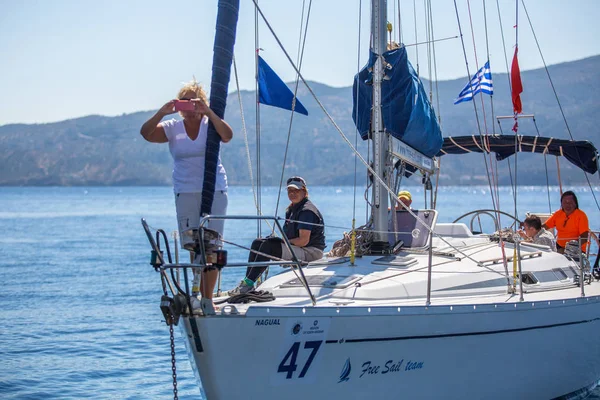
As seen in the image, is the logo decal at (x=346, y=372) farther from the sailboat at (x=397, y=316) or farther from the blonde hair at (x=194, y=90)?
the blonde hair at (x=194, y=90)

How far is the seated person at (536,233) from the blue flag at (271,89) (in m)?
3.96

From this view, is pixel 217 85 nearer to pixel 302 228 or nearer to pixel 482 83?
pixel 302 228

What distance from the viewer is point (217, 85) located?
6.29 meters

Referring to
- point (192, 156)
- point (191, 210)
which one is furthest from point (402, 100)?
point (191, 210)

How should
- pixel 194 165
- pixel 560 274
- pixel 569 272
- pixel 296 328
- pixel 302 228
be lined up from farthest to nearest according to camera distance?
pixel 569 272
pixel 560 274
pixel 302 228
pixel 194 165
pixel 296 328

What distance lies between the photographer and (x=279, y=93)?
8.66 meters

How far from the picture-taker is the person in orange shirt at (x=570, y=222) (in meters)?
10.3

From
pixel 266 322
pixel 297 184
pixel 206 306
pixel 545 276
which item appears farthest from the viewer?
pixel 545 276

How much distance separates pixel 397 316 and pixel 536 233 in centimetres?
457

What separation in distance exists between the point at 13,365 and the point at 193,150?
264 inches

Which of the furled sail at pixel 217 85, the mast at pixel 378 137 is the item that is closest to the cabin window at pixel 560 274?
the mast at pixel 378 137

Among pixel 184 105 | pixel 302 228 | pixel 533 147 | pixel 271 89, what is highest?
pixel 271 89

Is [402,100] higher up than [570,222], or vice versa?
[402,100]

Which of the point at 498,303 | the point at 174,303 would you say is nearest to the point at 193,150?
the point at 174,303
